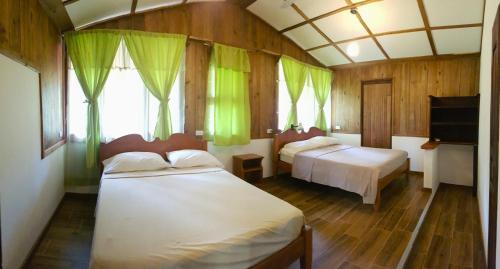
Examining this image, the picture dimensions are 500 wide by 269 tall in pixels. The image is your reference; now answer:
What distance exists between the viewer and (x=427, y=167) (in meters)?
3.96

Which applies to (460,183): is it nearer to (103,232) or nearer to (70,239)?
(103,232)

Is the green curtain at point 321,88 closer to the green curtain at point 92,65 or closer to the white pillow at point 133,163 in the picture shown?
the white pillow at point 133,163

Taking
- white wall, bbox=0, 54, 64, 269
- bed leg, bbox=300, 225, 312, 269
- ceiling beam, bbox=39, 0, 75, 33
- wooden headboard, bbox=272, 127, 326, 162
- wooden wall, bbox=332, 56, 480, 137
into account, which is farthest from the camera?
wooden headboard, bbox=272, 127, 326, 162

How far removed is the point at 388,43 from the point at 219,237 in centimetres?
444

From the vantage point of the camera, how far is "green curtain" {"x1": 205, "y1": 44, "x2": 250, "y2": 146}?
399cm

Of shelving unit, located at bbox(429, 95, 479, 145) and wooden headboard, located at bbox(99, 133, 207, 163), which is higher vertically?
shelving unit, located at bbox(429, 95, 479, 145)

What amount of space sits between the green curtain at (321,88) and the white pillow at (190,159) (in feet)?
10.3

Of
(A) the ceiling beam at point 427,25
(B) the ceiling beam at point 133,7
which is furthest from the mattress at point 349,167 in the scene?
(B) the ceiling beam at point 133,7

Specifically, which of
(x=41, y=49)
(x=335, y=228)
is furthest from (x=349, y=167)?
(x=41, y=49)

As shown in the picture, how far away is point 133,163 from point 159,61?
145cm

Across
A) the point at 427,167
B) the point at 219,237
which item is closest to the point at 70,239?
the point at 219,237

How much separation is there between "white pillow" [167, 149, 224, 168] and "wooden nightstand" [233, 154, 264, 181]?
2.91 ft

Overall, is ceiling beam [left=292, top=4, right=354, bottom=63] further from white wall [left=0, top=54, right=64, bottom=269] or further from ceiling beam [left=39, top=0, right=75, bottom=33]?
white wall [left=0, top=54, right=64, bottom=269]

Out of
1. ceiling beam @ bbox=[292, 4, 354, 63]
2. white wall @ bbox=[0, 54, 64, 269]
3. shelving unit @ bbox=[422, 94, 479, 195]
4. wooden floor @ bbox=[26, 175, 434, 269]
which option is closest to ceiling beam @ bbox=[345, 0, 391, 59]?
ceiling beam @ bbox=[292, 4, 354, 63]
